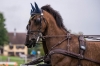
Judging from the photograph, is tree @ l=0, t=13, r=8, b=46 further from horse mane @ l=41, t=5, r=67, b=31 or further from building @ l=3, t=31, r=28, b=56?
horse mane @ l=41, t=5, r=67, b=31

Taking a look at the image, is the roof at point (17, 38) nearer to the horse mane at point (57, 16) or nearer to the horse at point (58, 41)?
the horse mane at point (57, 16)

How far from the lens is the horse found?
8.08 m

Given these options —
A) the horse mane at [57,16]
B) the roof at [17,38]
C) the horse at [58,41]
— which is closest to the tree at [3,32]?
the roof at [17,38]

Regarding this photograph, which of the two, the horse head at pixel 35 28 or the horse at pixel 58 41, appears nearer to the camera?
the horse at pixel 58 41

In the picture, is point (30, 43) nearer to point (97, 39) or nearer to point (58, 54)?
point (58, 54)

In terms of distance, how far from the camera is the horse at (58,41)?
26.5 feet

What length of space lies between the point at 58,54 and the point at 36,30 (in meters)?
0.85

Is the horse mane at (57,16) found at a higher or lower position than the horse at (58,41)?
higher

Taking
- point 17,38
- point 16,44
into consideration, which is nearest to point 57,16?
point 17,38

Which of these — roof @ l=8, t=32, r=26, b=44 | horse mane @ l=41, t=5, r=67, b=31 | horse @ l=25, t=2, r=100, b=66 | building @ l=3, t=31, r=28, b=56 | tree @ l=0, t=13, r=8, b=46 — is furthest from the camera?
roof @ l=8, t=32, r=26, b=44

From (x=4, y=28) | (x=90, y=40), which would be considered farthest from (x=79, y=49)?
(x=4, y=28)

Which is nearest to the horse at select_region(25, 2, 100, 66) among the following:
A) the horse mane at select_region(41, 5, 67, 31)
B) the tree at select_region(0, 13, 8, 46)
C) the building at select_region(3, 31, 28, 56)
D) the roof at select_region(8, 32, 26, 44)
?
the horse mane at select_region(41, 5, 67, 31)

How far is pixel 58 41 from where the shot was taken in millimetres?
8312

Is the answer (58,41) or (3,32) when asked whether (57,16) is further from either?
(3,32)
